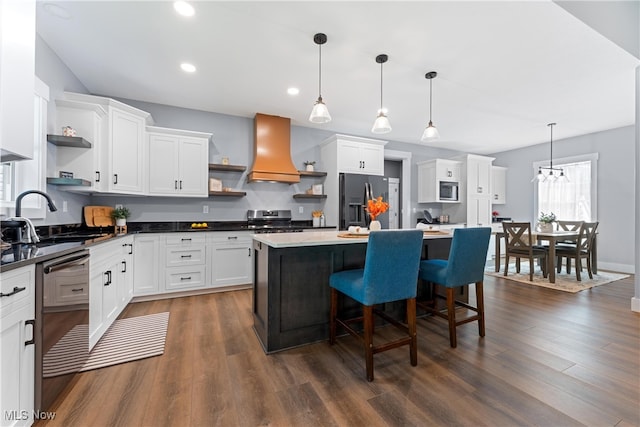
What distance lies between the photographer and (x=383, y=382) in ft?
5.74

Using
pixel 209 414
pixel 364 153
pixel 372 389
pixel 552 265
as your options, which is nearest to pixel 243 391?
pixel 209 414

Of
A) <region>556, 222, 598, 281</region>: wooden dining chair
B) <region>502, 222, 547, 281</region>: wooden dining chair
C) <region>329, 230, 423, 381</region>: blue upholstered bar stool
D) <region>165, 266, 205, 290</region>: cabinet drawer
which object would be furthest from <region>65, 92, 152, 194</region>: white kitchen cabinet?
<region>556, 222, 598, 281</region>: wooden dining chair

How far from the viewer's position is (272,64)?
2.91 metres

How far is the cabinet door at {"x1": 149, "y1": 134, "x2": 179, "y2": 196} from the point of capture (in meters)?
3.63

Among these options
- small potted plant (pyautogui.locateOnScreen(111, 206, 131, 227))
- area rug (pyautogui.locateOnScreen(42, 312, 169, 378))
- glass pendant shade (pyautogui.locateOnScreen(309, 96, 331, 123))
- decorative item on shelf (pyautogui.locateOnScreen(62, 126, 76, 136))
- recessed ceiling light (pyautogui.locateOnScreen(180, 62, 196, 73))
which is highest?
recessed ceiling light (pyautogui.locateOnScreen(180, 62, 196, 73))

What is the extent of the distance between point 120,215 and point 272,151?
7.49ft

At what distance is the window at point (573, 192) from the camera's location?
5500mm

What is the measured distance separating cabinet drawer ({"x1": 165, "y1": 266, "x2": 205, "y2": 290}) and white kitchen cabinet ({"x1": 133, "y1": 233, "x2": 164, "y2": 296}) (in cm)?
13

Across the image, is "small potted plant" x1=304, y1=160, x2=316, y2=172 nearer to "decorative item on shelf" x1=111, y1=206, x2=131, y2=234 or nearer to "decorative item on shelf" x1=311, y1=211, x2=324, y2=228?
"decorative item on shelf" x1=311, y1=211, x2=324, y2=228

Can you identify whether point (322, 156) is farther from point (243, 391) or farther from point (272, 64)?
point (243, 391)

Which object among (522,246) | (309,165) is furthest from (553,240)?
(309,165)

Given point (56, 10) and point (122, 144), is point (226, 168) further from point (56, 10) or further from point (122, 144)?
point (56, 10)

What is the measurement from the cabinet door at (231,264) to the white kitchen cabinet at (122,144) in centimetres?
132

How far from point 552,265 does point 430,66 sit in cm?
356
